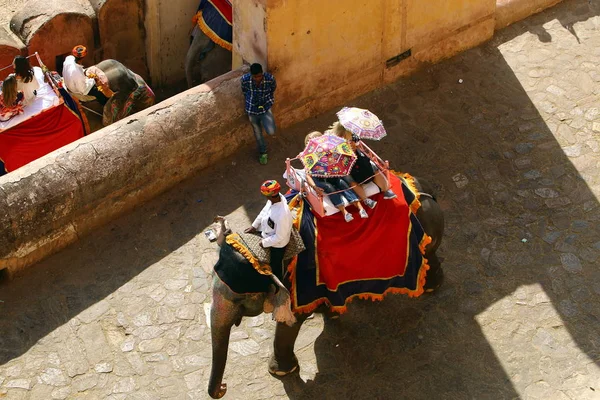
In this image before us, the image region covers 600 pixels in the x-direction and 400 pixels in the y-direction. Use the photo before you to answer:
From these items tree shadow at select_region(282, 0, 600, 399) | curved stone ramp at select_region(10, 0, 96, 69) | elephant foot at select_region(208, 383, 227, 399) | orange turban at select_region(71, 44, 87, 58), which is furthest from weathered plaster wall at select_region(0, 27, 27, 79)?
elephant foot at select_region(208, 383, 227, 399)

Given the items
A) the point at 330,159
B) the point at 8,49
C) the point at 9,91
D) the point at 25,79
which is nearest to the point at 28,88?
the point at 25,79

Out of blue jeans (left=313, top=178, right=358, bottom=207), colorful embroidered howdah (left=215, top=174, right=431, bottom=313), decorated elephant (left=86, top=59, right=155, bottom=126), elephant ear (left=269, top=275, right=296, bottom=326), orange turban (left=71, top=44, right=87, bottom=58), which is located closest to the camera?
elephant ear (left=269, top=275, right=296, bottom=326)

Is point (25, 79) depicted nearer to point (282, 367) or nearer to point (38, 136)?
point (38, 136)

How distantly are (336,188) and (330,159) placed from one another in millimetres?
280

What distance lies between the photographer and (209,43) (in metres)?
11.5

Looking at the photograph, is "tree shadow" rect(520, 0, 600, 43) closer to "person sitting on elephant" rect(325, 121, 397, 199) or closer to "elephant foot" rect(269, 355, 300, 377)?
"person sitting on elephant" rect(325, 121, 397, 199)

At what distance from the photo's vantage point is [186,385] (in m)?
8.45

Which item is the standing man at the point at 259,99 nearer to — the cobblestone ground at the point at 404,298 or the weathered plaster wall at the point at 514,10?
the cobblestone ground at the point at 404,298

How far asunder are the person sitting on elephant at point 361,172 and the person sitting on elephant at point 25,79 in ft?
11.2

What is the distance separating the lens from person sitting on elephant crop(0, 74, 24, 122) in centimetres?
993

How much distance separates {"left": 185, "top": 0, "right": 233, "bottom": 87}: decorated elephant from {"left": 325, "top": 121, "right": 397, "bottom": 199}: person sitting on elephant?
332cm

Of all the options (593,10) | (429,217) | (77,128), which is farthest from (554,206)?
(77,128)

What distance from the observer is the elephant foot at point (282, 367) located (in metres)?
8.41

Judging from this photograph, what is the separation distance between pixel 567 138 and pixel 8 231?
571cm
